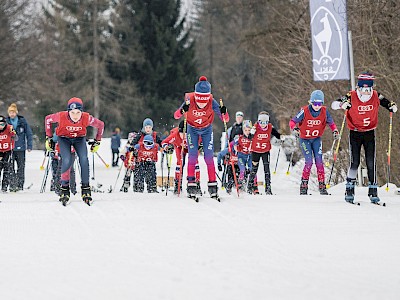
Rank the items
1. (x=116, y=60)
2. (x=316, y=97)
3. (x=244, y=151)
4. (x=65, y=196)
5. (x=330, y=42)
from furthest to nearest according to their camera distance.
Result: 1. (x=116, y=60)
2. (x=244, y=151)
3. (x=330, y=42)
4. (x=316, y=97)
5. (x=65, y=196)

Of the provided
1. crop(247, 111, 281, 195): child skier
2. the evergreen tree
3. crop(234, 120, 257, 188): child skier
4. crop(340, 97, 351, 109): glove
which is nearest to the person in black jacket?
crop(234, 120, 257, 188): child skier

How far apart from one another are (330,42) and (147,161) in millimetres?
4841

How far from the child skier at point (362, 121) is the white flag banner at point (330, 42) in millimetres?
4134

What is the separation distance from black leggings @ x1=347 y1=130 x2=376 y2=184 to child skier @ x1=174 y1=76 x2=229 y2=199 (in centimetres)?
209

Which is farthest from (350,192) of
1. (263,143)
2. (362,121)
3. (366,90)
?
(263,143)

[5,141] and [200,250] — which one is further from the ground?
[5,141]

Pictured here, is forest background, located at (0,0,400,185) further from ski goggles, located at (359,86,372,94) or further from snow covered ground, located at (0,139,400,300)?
snow covered ground, located at (0,139,400,300)

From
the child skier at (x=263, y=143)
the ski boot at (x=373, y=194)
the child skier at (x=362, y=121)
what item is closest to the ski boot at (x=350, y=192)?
the child skier at (x=362, y=121)

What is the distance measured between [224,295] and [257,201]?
515cm

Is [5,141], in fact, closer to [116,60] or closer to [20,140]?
[20,140]

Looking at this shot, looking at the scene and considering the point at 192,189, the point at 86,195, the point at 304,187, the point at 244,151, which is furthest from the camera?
the point at 244,151

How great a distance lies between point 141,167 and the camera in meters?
16.6

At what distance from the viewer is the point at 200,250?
7.58 metres

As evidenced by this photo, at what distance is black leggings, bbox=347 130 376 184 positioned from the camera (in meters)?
11.1
